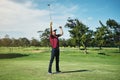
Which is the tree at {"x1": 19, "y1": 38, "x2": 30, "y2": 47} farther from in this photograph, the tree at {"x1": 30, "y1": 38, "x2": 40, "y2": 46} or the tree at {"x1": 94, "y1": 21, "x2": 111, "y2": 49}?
the tree at {"x1": 94, "y1": 21, "x2": 111, "y2": 49}

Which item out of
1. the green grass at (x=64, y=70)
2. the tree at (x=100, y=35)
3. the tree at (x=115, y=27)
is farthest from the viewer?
the tree at (x=115, y=27)

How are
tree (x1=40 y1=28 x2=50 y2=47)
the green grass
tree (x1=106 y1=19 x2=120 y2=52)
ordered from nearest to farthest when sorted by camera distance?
the green grass → tree (x1=106 y1=19 x2=120 y2=52) → tree (x1=40 y1=28 x2=50 y2=47)

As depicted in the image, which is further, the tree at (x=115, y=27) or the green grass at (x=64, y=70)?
the tree at (x=115, y=27)

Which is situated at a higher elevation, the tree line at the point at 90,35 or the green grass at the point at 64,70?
the tree line at the point at 90,35

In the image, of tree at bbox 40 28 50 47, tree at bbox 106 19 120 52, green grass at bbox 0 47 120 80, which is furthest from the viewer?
tree at bbox 40 28 50 47

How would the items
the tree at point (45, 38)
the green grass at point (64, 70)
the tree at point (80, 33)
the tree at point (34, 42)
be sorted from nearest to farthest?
1. the green grass at point (64, 70)
2. the tree at point (80, 33)
3. the tree at point (45, 38)
4. the tree at point (34, 42)

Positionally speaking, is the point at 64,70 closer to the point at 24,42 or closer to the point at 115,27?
the point at 115,27

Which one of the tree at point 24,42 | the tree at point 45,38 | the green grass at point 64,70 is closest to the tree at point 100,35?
the green grass at point 64,70

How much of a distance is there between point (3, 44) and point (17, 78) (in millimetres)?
118918

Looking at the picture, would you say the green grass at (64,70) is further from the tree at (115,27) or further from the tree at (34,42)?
the tree at (34,42)

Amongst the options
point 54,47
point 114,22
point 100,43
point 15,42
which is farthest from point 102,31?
point 15,42

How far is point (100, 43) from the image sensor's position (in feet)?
233

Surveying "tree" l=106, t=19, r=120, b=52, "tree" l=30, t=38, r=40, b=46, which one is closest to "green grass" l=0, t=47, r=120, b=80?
"tree" l=106, t=19, r=120, b=52

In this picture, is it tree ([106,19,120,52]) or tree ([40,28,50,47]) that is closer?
tree ([106,19,120,52])
